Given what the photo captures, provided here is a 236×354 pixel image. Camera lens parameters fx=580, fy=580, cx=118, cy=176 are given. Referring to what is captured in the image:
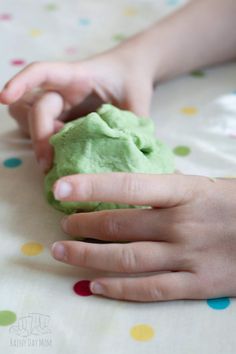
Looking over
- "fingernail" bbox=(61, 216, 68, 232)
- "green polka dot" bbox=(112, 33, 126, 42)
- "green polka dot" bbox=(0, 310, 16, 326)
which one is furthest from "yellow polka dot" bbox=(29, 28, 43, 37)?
"green polka dot" bbox=(0, 310, 16, 326)

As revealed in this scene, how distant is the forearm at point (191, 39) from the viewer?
843 mm

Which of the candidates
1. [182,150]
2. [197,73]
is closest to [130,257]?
[182,150]

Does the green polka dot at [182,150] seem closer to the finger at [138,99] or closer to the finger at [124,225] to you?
the finger at [138,99]

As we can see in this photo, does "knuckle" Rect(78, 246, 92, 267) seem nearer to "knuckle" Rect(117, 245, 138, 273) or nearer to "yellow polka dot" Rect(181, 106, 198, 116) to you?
"knuckle" Rect(117, 245, 138, 273)

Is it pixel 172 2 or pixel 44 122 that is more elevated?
pixel 172 2

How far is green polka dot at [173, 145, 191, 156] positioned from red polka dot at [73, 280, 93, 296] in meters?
0.23

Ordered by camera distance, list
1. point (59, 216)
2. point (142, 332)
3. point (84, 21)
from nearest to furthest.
→ 1. point (142, 332)
2. point (59, 216)
3. point (84, 21)

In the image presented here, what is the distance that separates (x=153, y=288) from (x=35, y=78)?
32 cm

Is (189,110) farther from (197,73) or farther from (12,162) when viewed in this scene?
(12,162)

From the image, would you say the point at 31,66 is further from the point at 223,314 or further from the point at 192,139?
the point at 223,314

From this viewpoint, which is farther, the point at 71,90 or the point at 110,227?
the point at 71,90

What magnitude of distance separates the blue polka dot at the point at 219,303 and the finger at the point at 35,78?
325 millimetres

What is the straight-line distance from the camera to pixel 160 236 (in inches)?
21.4

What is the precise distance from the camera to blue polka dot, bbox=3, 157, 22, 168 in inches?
27.5
